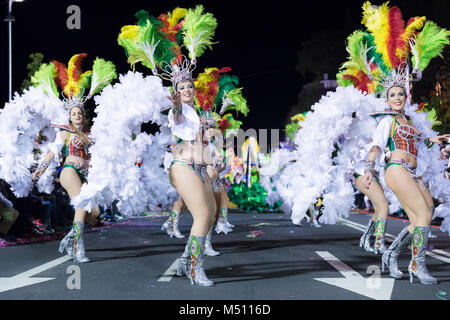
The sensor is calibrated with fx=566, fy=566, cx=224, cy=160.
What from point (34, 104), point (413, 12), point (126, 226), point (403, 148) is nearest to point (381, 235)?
point (403, 148)

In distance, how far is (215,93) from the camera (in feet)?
29.1

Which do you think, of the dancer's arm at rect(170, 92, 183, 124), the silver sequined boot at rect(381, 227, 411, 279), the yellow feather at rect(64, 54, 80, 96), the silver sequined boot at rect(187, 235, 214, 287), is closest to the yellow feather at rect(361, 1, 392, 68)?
the silver sequined boot at rect(381, 227, 411, 279)

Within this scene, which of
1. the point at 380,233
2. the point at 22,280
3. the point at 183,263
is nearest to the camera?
the point at 22,280

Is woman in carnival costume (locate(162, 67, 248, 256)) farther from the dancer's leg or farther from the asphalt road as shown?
the dancer's leg

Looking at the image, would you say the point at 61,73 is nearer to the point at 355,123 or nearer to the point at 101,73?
the point at 101,73

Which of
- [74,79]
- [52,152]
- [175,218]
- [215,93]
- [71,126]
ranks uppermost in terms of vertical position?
[74,79]

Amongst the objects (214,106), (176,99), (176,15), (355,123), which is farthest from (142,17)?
(355,123)

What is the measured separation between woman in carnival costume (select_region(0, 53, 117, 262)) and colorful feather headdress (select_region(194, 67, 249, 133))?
1.42m

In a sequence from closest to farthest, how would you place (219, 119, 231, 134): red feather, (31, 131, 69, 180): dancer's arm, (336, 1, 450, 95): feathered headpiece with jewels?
(336, 1, 450, 95): feathered headpiece with jewels < (31, 131, 69, 180): dancer's arm < (219, 119, 231, 134): red feather

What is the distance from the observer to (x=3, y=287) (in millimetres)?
5516

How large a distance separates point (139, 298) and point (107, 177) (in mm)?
1974

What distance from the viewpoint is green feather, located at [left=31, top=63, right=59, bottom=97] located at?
8164 millimetres

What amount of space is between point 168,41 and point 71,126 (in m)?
2.14
